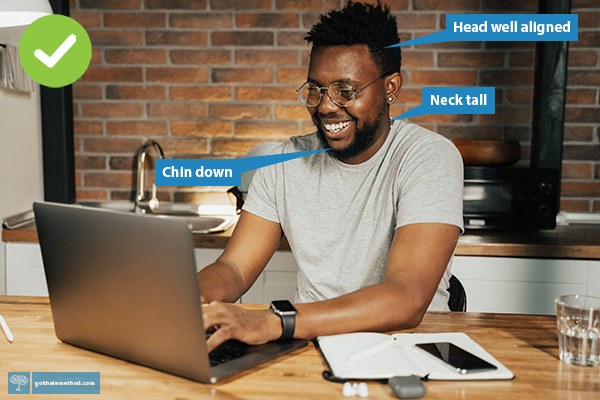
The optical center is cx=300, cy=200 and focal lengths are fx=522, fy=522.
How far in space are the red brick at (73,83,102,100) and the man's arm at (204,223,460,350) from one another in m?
1.96

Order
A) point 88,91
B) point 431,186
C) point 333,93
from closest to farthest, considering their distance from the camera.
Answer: point 431,186 → point 333,93 → point 88,91

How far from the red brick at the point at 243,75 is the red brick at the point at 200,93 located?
5 cm

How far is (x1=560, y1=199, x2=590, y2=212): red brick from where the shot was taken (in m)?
2.53

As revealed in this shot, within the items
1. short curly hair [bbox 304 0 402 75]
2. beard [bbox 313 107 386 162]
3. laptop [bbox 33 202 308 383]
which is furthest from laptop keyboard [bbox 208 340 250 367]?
short curly hair [bbox 304 0 402 75]

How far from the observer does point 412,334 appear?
3.32ft

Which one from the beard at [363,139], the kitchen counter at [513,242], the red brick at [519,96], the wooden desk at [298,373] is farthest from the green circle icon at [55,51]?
the red brick at [519,96]

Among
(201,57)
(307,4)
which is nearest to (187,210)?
(201,57)

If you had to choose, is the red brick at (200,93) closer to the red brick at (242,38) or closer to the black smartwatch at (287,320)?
the red brick at (242,38)

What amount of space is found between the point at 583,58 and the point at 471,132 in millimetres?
605

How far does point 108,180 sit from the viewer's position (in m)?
2.68

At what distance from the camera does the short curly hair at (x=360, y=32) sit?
1.43 metres

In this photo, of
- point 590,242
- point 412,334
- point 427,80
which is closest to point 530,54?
point 427,80

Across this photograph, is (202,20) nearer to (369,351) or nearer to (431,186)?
(431,186)

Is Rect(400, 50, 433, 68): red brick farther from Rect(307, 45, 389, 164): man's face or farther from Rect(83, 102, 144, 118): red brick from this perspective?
Rect(83, 102, 144, 118): red brick
